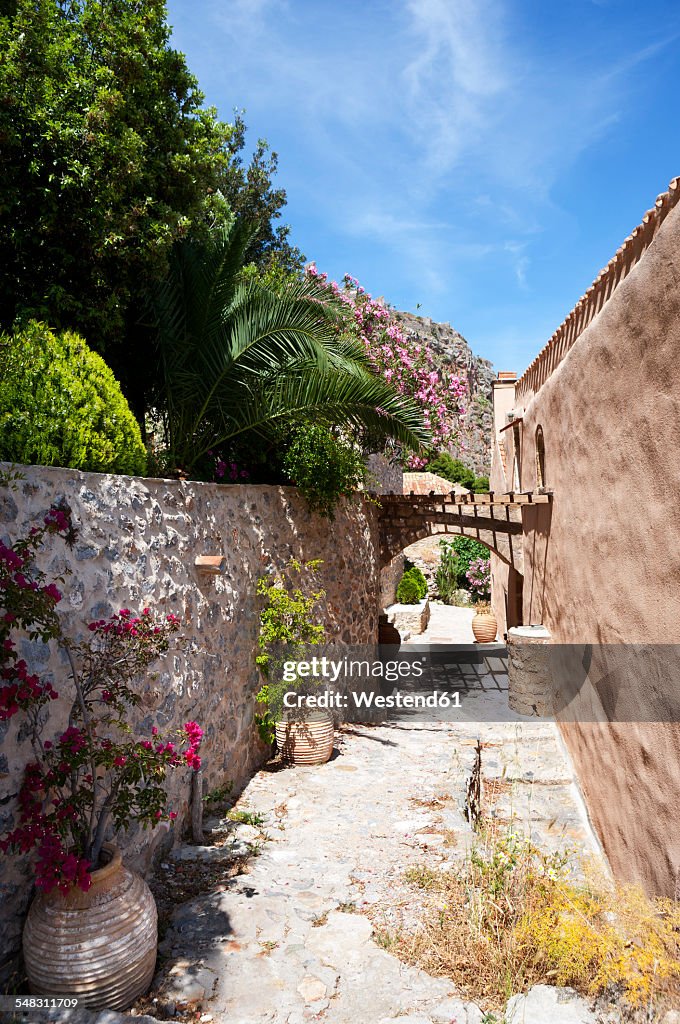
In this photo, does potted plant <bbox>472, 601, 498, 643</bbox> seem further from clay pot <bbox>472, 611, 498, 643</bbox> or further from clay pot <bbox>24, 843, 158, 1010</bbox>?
clay pot <bbox>24, 843, 158, 1010</bbox>

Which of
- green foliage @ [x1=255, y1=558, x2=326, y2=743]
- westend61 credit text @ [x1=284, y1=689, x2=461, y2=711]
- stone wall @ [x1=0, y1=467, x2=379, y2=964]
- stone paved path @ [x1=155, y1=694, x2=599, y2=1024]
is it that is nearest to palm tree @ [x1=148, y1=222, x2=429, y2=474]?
stone wall @ [x1=0, y1=467, x2=379, y2=964]

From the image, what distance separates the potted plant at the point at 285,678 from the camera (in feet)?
21.9

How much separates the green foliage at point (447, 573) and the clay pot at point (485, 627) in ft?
25.3

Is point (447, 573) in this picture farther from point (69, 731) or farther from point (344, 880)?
point (69, 731)

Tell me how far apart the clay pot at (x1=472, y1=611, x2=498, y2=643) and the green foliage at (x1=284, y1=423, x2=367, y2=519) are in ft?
28.8

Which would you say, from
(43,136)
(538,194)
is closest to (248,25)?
(43,136)

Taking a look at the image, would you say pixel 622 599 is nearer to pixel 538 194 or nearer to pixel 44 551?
pixel 44 551

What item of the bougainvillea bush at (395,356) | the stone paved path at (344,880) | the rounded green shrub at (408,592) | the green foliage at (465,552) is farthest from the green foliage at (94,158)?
the green foliage at (465,552)

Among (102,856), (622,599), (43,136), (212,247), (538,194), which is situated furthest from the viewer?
(538,194)

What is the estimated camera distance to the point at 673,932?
113 inches

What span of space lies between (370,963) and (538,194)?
25.7 feet

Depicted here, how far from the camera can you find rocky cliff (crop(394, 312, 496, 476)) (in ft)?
111

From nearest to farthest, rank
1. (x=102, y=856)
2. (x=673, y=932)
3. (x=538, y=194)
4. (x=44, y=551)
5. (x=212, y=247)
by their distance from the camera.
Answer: (x=673, y=932)
(x=102, y=856)
(x=44, y=551)
(x=212, y=247)
(x=538, y=194)

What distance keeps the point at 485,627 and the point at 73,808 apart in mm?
13372
